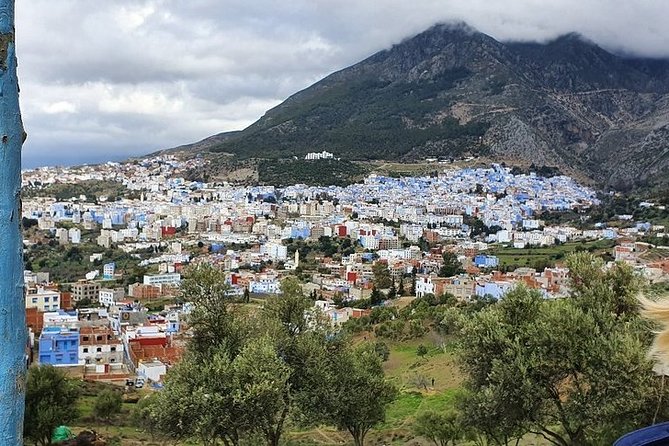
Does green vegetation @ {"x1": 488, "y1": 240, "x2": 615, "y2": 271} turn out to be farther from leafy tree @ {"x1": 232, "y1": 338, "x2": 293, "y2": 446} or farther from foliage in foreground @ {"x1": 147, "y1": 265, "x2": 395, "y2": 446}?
A: leafy tree @ {"x1": 232, "y1": 338, "x2": 293, "y2": 446}

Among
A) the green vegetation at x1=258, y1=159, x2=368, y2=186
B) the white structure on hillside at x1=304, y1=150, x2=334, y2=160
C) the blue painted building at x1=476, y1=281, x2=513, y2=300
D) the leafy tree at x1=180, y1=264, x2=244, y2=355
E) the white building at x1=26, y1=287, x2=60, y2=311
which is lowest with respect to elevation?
the white building at x1=26, y1=287, x2=60, y2=311

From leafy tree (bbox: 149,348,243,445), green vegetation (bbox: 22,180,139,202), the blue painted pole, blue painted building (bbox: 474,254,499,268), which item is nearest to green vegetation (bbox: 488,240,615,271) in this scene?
blue painted building (bbox: 474,254,499,268)

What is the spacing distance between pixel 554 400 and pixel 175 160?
148 meters

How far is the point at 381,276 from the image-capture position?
54.5 m

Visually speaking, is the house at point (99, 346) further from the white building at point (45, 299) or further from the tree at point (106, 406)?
the tree at point (106, 406)

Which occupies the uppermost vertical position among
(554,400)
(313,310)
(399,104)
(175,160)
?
(399,104)

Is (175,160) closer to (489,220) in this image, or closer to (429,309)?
(489,220)

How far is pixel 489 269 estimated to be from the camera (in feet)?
186

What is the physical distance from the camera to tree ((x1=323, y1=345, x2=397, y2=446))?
1123cm

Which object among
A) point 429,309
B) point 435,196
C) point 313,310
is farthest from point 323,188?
point 313,310

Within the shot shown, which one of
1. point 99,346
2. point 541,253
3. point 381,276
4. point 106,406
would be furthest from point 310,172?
point 106,406

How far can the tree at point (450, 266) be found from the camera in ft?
182

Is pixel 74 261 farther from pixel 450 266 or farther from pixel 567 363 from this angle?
pixel 567 363

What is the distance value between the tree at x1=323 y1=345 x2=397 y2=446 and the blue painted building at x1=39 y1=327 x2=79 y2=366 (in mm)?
23193
